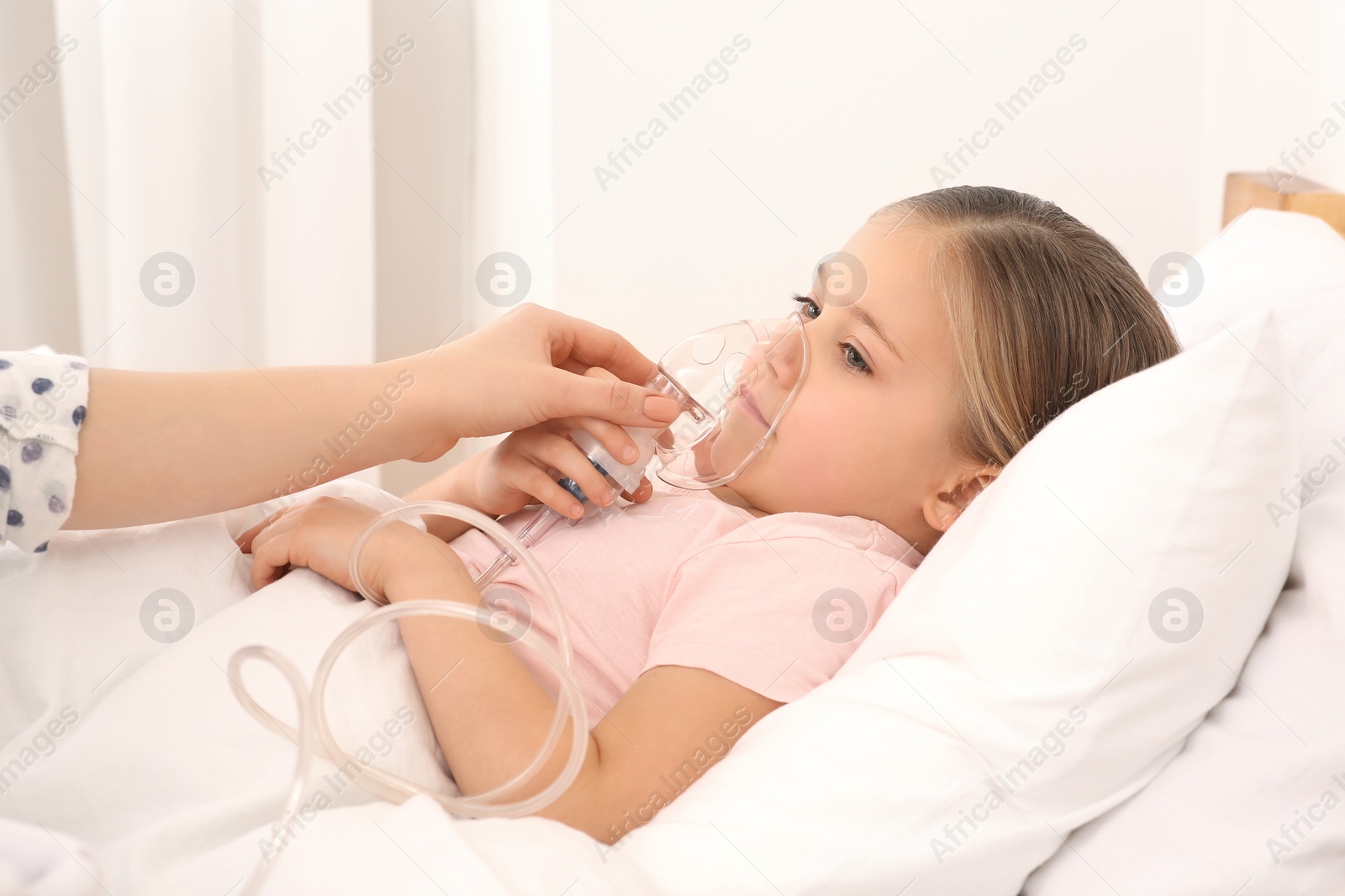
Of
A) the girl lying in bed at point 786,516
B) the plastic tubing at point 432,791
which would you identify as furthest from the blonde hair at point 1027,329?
Answer: the plastic tubing at point 432,791

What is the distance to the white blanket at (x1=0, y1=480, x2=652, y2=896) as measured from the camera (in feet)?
1.92

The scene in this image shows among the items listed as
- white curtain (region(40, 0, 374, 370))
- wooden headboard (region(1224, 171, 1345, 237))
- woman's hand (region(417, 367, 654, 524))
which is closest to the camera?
woman's hand (region(417, 367, 654, 524))

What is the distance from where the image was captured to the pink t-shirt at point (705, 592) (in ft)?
2.72

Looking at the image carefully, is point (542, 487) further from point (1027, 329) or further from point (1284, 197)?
point (1284, 197)

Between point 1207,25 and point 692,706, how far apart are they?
5.40ft

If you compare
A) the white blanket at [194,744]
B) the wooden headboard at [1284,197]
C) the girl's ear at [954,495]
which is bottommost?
the white blanket at [194,744]

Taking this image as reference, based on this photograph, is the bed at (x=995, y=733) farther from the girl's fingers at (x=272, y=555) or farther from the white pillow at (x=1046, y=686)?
the girl's fingers at (x=272, y=555)

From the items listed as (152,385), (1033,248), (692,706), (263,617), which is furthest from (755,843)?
(1033,248)

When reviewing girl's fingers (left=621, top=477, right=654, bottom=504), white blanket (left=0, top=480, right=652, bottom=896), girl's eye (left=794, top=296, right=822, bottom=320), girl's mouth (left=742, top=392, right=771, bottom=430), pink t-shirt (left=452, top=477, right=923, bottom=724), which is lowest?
white blanket (left=0, top=480, right=652, bottom=896)

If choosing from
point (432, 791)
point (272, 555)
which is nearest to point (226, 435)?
point (272, 555)

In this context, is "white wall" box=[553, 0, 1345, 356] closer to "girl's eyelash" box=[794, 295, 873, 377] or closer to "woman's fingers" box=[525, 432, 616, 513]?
"girl's eyelash" box=[794, 295, 873, 377]

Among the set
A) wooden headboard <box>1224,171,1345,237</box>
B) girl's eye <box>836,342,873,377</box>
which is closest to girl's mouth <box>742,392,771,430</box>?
girl's eye <box>836,342,873,377</box>

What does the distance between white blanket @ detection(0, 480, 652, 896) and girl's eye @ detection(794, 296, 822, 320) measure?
553 mm

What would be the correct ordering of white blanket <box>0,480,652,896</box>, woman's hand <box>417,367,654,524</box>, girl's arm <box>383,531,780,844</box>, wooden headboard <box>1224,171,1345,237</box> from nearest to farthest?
white blanket <box>0,480,652,896</box>, girl's arm <box>383,531,780,844</box>, woman's hand <box>417,367,654,524</box>, wooden headboard <box>1224,171,1345,237</box>
